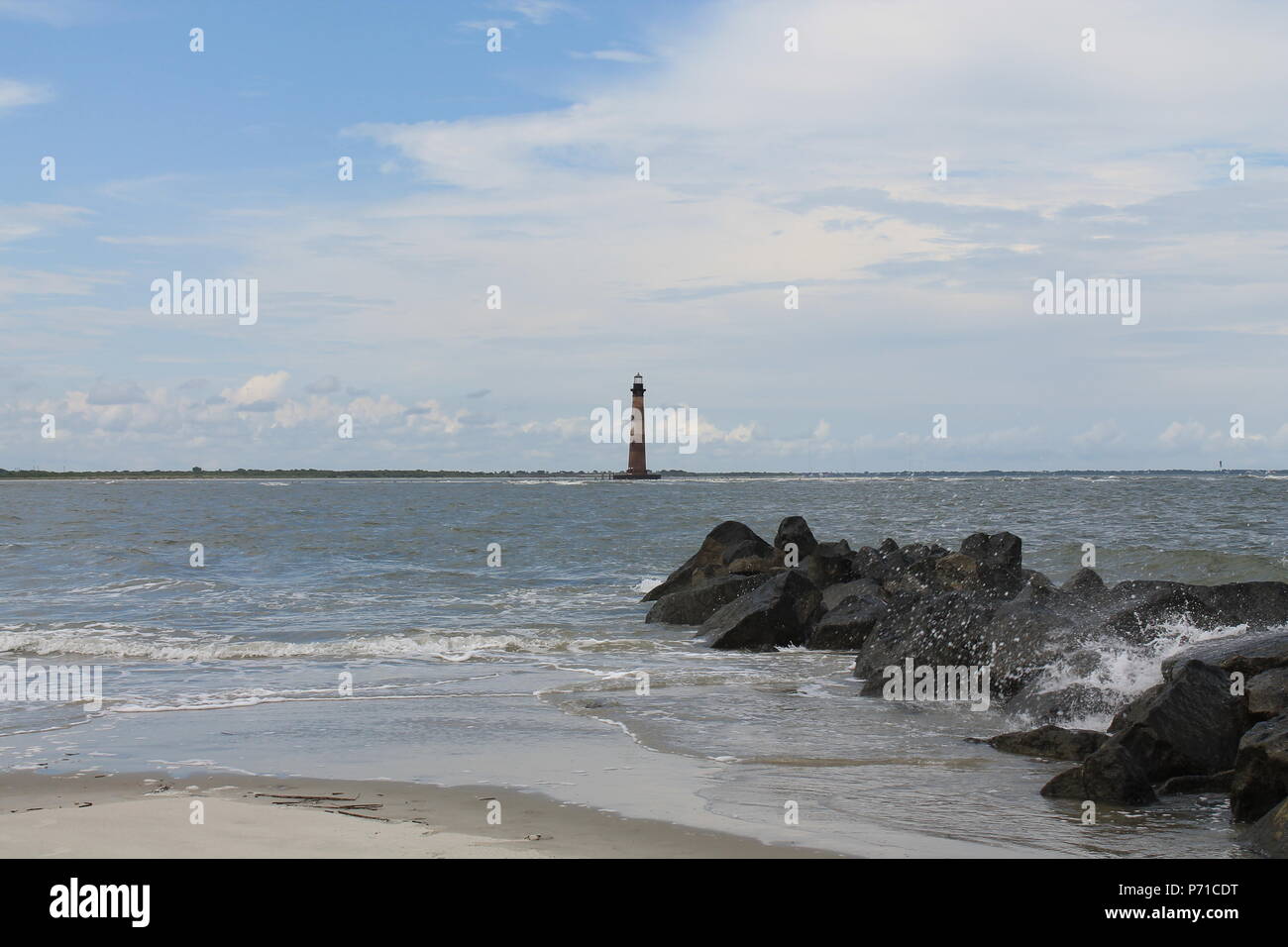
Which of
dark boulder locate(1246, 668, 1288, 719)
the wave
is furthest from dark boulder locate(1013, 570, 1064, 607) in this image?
the wave

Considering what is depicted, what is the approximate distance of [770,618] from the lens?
53.2ft

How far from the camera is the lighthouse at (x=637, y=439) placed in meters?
104

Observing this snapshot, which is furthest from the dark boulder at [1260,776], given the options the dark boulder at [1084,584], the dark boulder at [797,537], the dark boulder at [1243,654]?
the dark boulder at [797,537]

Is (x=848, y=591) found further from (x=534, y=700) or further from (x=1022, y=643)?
(x=534, y=700)

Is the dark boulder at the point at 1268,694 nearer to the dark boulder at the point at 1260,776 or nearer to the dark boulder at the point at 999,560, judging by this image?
the dark boulder at the point at 1260,776

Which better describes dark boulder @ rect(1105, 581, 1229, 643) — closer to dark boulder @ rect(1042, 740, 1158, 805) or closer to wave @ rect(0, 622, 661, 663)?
dark boulder @ rect(1042, 740, 1158, 805)

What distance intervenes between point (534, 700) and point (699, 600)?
23.7 feet

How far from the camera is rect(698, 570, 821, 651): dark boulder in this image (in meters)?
16.2

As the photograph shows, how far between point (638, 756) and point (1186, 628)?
6481 mm
